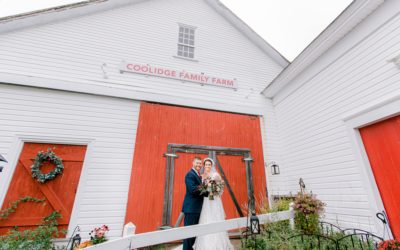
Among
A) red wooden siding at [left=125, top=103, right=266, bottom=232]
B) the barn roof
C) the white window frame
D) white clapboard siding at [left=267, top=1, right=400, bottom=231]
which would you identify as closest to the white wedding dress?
red wooden siding at [left=125, top=103, right=266, bottom=232]

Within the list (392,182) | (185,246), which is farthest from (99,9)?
(392,182)

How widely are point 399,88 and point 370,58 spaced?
0.87 metres

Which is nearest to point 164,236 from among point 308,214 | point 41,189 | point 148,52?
point 308,214

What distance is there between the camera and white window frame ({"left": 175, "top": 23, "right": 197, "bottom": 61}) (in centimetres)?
655

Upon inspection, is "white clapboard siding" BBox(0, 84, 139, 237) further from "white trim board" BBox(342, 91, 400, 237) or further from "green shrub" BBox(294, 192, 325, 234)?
"white trim board" BBox(342, 91, 400, 237)

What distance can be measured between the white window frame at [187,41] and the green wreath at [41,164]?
4.56 metres

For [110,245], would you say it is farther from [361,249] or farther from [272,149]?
[272,149]

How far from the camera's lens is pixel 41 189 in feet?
13.8

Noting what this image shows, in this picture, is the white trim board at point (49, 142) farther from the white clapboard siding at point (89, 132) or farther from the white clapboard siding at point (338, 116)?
the white clapboard siding at point (338, 116)

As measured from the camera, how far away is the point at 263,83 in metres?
6.94

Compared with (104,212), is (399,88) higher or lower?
higher

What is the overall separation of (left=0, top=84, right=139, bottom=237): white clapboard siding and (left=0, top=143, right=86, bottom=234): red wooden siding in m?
0.21

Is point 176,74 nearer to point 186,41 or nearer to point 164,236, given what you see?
point 186,41

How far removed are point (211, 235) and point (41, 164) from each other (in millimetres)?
4226
